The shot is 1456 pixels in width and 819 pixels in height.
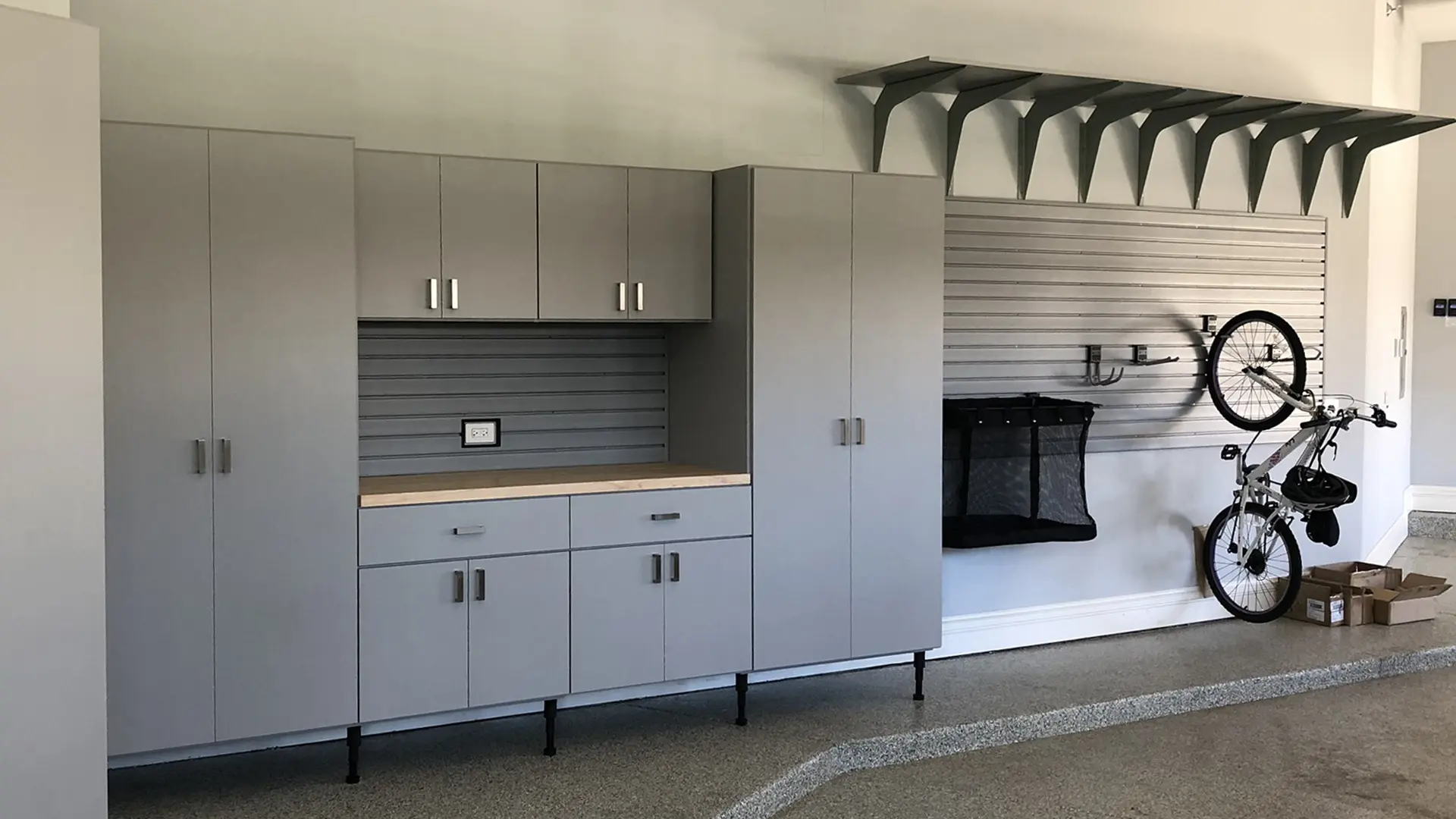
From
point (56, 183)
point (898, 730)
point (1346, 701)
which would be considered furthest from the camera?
point (1346, 701)

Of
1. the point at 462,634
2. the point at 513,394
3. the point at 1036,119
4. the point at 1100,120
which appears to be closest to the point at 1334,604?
the point at 1100,120

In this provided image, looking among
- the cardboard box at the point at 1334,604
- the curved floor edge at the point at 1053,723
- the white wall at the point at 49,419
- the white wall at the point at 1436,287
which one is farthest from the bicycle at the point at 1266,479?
the white wall at the point at 49,419

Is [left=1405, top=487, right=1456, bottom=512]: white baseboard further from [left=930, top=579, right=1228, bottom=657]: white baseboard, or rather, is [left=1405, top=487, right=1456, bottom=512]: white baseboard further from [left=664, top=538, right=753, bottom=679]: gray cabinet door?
[left=664, top=538, right=753, bottom=679]: gray cabinet door

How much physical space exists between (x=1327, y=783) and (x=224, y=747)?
3873mm

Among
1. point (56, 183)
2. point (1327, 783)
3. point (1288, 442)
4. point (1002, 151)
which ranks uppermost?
point (1002, 151)

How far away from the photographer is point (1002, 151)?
583 cm

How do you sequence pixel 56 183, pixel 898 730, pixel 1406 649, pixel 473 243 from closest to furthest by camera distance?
pixel 56 183 < pixel 473 243 < pixel 898 730 < pixel 1406 649

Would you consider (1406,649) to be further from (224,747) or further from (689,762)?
(224,747)

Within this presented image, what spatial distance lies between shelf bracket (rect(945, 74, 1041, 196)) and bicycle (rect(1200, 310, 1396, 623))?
1710 mm

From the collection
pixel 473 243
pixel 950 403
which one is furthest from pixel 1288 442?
pixel 473 243

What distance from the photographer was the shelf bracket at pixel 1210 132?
244 inches

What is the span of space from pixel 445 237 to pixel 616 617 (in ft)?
4.78

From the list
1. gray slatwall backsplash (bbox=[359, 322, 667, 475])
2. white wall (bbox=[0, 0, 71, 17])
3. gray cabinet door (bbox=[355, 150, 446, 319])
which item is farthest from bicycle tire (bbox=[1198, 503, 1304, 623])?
white wall (bbox=[0, 0, 71, 17])

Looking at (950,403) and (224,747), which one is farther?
(950,403)
